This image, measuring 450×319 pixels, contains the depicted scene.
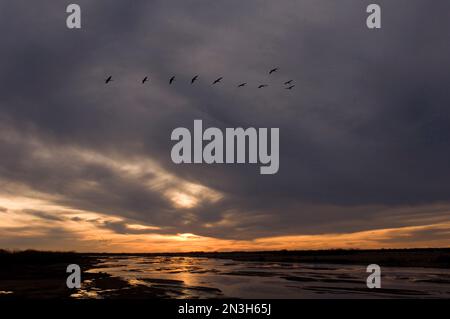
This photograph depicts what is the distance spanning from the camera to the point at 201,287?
34438 mm
